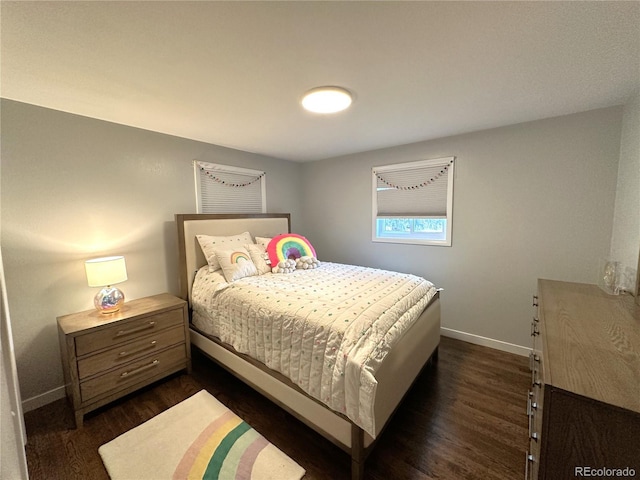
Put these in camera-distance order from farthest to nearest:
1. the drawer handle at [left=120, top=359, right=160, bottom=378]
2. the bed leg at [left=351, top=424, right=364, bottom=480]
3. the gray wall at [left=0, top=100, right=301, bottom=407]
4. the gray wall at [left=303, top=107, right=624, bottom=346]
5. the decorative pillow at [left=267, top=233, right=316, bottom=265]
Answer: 1. the decorative pillow at [left=267, top=233, right=316, bottom=265]
2. the gray wall at [left=303, top=107, right=624, bottom=346]
3. the drawer handle at [left=120, top=359, right=160, bottom=378]
4. the gray wall at [left=0, top=100, right=301, bottom=407]
5. the bed leg at [left=351, top=424, right=364, bottom=480]

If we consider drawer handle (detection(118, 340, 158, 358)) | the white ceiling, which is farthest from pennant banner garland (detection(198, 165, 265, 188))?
drawer handle (detection(118, 340, 158, 358))

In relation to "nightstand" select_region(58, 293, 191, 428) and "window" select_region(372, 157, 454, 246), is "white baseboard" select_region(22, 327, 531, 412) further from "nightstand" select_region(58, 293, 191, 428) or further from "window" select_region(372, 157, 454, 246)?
"window" select_region(372, 157, 454, 246)

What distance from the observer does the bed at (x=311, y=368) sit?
1.35 m

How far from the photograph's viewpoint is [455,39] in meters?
1.22

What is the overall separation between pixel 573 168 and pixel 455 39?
189 centimetres

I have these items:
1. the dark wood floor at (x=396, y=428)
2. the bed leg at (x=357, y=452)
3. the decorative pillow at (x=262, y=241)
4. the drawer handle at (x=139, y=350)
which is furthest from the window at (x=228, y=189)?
the bed leg at (x=357, y=452)

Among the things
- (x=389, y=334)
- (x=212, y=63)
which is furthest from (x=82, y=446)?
(x=212, y=63)

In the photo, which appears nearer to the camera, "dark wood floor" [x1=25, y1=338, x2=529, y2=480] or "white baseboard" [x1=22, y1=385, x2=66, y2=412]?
"dark wood floor" [x1=25, y1=338, x2=529, y2=480]

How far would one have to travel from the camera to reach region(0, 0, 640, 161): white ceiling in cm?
105

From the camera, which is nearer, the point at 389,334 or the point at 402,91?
the point at 389,334

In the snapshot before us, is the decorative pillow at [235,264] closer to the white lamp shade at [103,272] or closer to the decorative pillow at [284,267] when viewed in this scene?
the decorative pillow at [284,267]

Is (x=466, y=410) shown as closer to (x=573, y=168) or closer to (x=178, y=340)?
(x=573, y=168)

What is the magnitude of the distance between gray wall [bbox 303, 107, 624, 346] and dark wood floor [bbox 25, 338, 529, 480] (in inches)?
27.1

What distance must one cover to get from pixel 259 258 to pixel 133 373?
142 centimetres
